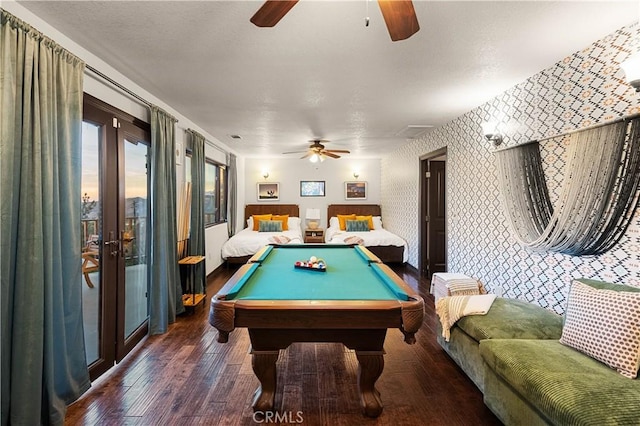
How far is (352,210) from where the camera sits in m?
7.87

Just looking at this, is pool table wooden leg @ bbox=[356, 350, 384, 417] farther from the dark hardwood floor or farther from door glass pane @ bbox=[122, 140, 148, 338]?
door glass pane @ bbox=[122, 140, 148, 338]

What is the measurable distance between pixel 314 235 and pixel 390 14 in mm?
6427

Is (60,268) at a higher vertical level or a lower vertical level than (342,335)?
higher

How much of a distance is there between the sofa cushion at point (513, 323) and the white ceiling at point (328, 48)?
1.95 metres

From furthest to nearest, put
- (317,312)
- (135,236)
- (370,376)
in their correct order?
(135,236) < (370,376) < (317,312)

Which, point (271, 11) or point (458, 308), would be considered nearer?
point (271, 11)

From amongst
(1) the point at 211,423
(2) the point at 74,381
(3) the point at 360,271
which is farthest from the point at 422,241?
(2) the point at 74,381

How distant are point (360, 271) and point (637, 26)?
2.43m

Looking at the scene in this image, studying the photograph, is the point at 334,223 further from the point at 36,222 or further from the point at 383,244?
the point at 36,222

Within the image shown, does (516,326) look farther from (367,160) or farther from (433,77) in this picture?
(367,160)

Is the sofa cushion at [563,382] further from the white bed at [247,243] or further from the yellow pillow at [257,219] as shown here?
the yellow pillow at [257,219]

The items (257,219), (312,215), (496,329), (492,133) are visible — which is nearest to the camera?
(496,329)

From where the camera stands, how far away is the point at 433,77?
2709 mm

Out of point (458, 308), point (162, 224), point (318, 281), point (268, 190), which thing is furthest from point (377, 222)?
point (318, 281)
